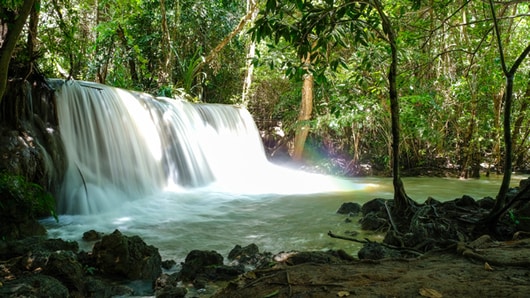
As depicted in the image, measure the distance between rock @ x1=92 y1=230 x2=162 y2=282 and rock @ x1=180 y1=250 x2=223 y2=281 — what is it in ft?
0.86

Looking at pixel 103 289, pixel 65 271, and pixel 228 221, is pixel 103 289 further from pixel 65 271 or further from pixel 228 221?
pixel 228 221

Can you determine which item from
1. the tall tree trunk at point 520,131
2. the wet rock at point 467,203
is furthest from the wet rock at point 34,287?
the tall tree trunk at point 520,131

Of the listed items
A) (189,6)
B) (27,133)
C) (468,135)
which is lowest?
(27,133)

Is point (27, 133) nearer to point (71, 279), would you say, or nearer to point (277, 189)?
point (71, 279)

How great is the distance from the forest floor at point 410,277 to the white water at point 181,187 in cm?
153

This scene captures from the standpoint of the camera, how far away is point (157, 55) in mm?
13445

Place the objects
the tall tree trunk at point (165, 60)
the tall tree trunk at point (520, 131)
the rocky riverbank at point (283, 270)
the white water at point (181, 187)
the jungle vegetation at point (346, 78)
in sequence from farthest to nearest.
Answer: the tall tree trunk at point (165, 60), the tall tree trunk at point (520, 131), the jungle vegetation at point (346, 78), the white water at point (181, 187), the rocky riverbank at point (283, 270)

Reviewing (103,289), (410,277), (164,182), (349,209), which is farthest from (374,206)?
(164,182)

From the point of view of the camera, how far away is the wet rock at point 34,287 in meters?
2.37

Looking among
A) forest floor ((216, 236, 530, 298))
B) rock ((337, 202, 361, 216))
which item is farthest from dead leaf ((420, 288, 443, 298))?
rock ((337, 202, 361, 216))

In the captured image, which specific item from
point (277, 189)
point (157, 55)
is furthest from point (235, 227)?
point (157, 55)

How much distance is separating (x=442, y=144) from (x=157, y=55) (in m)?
9.32

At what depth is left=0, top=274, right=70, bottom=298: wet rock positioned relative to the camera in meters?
2.37

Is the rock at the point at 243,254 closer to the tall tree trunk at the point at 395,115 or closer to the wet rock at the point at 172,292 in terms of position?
the wet rock at the point at 172,292
